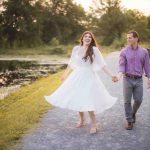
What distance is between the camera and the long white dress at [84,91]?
24.7 feet

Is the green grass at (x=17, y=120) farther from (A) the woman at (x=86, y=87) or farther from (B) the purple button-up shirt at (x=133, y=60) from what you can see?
(B) the purple button-up shirt at (x=133, y=60)

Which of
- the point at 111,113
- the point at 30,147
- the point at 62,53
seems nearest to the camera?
the point at 30,147

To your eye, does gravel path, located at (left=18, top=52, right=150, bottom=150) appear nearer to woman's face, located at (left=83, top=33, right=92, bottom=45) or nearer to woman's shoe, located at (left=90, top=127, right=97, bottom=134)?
woman's shoe, located at (left=90, top=127, right=97, bottom=134)

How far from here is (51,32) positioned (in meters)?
90.4

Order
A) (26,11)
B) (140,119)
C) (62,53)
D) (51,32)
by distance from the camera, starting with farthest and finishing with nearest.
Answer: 1. (51,32)
2. (26,11)
3. (62,53)
4. (140,119)

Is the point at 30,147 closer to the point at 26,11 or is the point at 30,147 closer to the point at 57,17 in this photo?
the point at 26,11

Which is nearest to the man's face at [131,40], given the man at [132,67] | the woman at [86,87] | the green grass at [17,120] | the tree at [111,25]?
the man at [132,67]

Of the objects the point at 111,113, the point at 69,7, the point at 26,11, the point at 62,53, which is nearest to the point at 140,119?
the point at 111,113

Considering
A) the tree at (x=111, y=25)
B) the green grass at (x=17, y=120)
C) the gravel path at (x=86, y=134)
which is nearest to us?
the gravel path at (x=86, y=134)

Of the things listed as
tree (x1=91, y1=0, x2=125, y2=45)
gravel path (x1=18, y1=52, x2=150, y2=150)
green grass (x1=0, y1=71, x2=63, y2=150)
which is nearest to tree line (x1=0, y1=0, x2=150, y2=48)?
tree (x1=91, y1=0, x2=125, y2=45)

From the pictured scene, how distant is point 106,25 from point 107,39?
144 inches

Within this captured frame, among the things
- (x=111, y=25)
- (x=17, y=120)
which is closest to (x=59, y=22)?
(x=111, y=25)

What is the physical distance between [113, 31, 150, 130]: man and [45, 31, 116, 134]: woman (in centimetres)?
36

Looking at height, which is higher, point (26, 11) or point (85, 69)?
point (26, 11)
